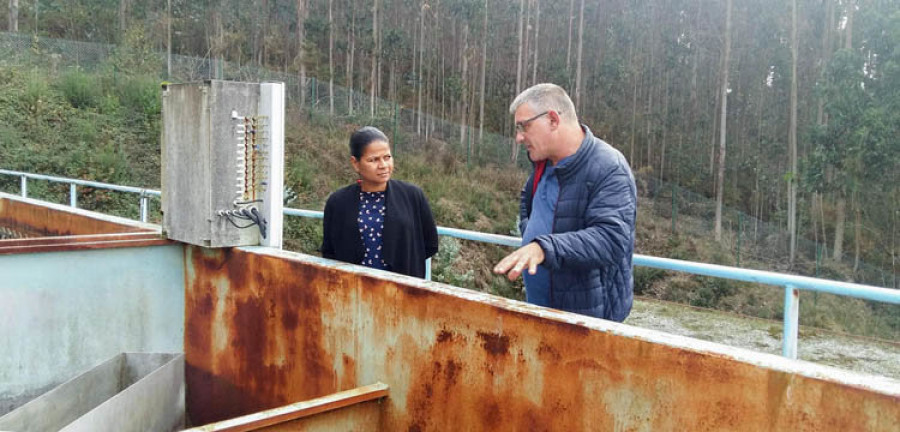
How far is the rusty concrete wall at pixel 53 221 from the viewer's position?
4781 millimetres

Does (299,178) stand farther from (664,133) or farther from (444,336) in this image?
(664,133)

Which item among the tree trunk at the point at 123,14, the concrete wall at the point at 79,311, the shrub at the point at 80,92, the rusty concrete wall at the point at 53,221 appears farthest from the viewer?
the tree trunk at the point at 123,14

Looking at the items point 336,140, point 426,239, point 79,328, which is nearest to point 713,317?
point 426,239

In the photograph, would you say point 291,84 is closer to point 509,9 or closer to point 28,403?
point 509,9

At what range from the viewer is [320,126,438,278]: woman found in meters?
3.55

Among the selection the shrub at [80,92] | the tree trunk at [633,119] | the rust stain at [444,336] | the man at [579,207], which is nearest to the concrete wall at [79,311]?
the rust stain at [444,336]

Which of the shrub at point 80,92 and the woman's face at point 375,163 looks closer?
the woman's face at point 375,163

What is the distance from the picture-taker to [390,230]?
3.55 m

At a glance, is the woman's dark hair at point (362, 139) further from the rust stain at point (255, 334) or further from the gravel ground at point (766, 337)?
the gravel ground at point (766, 337)

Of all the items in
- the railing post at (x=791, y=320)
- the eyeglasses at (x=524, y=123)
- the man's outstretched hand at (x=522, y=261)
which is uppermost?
the eyeglasses at (x=524, y=123)

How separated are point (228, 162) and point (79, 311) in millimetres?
1082

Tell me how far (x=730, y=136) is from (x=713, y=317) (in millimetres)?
39276

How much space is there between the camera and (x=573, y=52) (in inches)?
2100

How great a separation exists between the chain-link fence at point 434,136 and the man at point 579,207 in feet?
75.1
